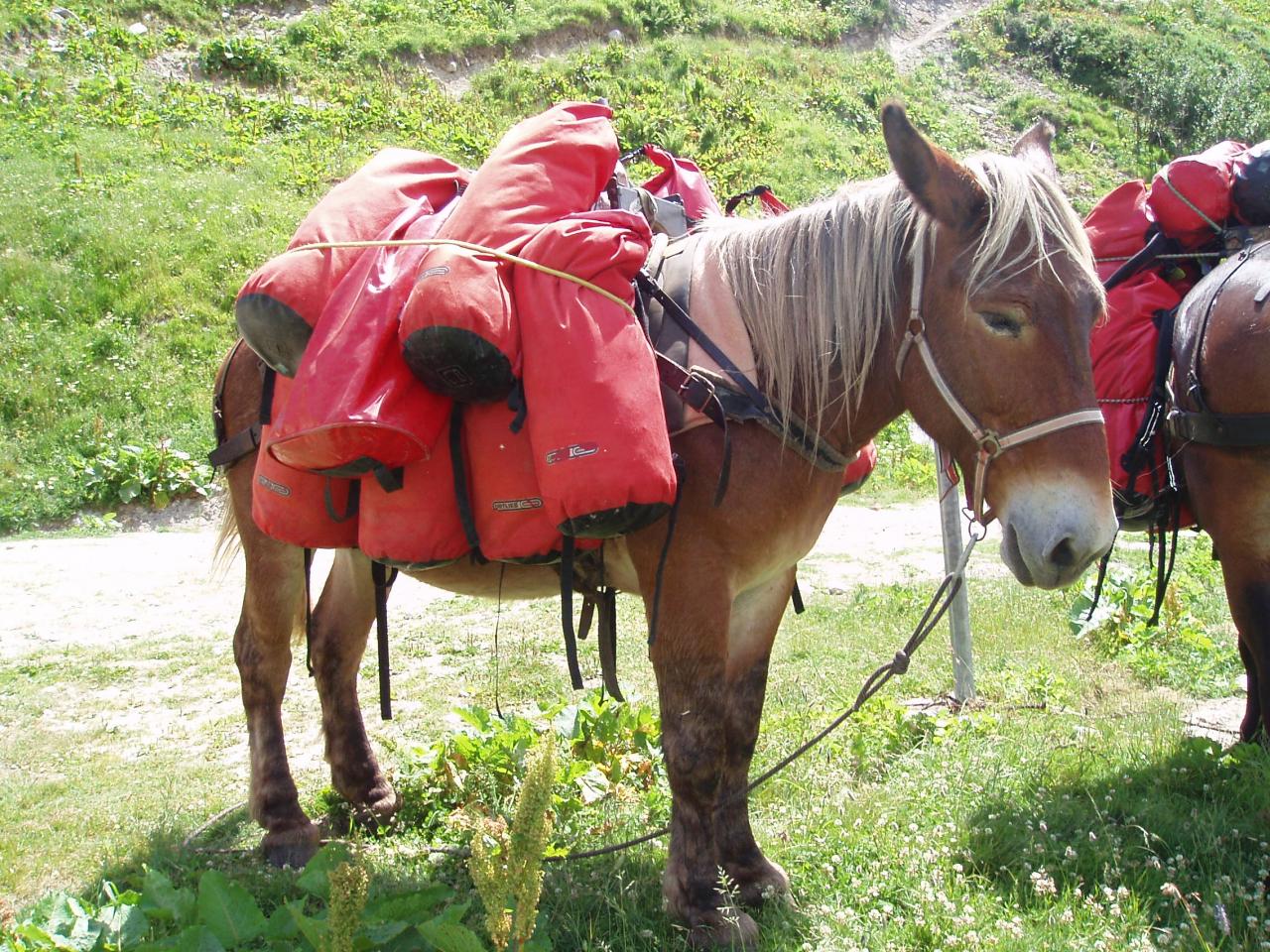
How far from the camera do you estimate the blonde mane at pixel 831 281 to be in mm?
2504

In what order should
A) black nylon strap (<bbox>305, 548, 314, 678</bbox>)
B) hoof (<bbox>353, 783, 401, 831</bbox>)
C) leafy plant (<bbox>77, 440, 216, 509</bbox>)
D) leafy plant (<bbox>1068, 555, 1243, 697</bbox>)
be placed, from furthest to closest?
leafy plant (<bbox>77, 440, 216, 509</bbox>), leafy plant (<bbox>1068, 555, 1243, 697</bbox>), hoof (<bbox>353, 783, 401, 831</bbox>), black nylon strap (<bbox>305, 548, 314, 678</bbox>)

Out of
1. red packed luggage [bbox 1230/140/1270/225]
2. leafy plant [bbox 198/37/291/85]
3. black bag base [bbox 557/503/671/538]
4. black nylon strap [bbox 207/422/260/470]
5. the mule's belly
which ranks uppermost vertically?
leafy plant [bbox 198/37/291/85]

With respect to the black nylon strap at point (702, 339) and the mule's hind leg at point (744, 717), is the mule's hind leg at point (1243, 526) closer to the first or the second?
the mule's hind leg at point (744, 717)

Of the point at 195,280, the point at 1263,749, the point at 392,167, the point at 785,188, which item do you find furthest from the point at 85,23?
the point at 1263,749

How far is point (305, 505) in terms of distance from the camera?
280cm

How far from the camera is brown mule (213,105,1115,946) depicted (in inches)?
88.1

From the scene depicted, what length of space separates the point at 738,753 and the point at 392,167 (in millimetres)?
2200

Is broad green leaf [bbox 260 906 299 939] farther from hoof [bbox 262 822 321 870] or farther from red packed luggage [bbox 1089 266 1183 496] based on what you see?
red packed luggage [bbox 1089 266 1183 496]

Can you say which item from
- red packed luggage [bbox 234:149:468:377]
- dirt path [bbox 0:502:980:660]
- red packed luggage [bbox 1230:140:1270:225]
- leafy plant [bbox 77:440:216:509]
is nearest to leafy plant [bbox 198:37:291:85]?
leafy plant [bbox 77:440:216:509]

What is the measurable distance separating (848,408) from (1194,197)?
2150 mm

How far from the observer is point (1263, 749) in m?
3.48

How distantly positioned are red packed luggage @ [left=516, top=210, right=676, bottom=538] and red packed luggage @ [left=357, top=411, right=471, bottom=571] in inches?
12.6

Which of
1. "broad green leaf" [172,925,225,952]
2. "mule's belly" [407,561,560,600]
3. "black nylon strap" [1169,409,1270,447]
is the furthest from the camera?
"black nylon strap" [1169,409,1270,447]

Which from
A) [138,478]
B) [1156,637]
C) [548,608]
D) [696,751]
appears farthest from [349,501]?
[138,478]
